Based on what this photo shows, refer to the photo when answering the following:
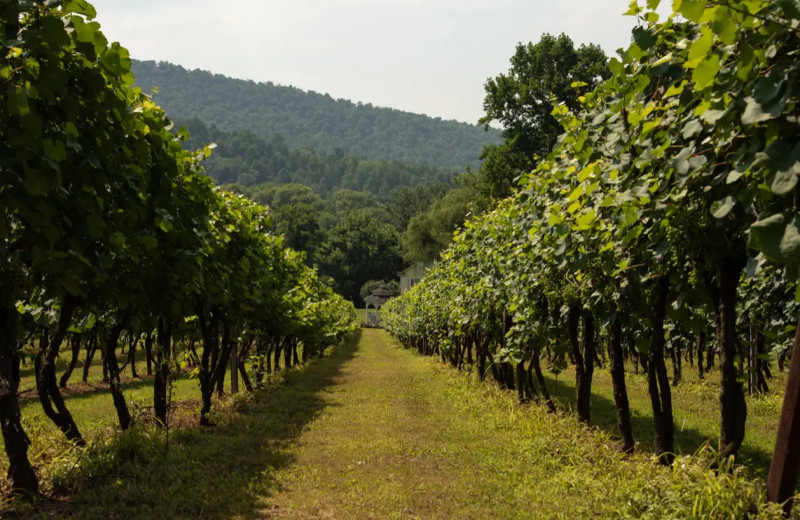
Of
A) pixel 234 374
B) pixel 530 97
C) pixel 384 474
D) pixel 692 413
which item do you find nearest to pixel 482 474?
pixel 384 474

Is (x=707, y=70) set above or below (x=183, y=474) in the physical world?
above

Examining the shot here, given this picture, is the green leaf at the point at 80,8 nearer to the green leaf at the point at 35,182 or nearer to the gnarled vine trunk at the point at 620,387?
the green leaf at the point at 35,182

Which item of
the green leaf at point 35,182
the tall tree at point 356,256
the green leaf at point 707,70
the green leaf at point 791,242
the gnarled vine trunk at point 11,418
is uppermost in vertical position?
the tall tree at point 356,256

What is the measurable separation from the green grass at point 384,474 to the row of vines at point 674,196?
694 mm

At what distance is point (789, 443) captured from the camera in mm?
3766

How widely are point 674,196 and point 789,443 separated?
5.63 ft

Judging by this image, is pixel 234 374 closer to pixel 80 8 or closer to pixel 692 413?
pixel 692 413

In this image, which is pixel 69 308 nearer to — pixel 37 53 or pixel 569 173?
pixel 37 53

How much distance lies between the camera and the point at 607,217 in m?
6.18

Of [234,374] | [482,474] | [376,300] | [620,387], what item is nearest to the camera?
[482,474]

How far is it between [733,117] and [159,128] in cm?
450

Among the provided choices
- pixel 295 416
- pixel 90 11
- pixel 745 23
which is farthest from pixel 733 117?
pixel 295 416

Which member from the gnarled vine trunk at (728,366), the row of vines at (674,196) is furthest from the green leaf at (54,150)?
the gnarled vine trunk at (728,366)

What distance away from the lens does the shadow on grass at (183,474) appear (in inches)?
240
